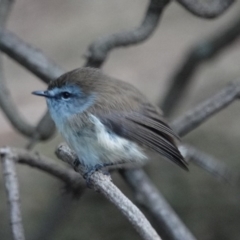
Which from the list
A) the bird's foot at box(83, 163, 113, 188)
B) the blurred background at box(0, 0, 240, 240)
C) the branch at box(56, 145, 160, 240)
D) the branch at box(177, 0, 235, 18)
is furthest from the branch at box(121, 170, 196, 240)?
the branch at box(177, 0, 235, 18)

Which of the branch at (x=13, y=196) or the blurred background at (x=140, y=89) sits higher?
the branch at (x=13, y=196)

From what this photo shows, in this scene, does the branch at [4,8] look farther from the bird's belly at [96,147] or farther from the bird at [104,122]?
the bird's belly at [96,147]

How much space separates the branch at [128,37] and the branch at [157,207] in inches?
28.9

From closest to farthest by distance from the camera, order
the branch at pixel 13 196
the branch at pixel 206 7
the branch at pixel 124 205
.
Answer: the branch at pixel 124 205, the branch at pixel 13 196, the branch at pixel 206 7

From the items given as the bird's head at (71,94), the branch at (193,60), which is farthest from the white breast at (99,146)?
the branch at (193,60)

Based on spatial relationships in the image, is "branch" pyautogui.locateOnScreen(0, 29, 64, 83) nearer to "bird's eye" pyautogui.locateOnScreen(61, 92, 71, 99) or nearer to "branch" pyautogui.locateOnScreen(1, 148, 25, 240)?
"bird's eye" pyautogui.locateOnScreen(61, 92, 71, 99)

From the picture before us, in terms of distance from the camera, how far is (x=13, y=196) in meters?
3.25

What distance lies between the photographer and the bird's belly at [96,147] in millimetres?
3644

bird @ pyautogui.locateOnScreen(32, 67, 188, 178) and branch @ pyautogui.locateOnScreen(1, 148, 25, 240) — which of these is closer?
branch @ pyautogui.locateOnScreen(1, 148, 25, 240)

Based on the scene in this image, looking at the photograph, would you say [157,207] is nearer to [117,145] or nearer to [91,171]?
[117,145]

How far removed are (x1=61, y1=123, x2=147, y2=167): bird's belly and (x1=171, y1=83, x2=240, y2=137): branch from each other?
513 mm

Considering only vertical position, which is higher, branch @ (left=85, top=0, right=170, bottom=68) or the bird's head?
branch @ (left=85, top=0, right=170, bottom=68)

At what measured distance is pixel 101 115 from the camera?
3789 mm

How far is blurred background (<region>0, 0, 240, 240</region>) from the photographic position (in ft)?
20.6
